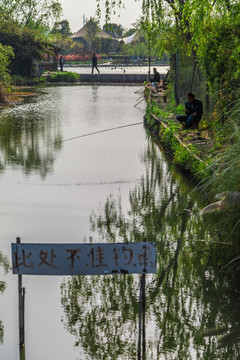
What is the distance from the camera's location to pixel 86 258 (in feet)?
18.9

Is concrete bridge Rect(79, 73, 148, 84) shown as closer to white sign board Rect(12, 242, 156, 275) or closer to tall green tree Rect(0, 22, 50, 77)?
tall green tree Rect(0, 22, 50, 77)

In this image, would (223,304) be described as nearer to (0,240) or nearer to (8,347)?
(8,347)

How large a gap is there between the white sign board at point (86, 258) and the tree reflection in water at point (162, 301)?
1.01 meters

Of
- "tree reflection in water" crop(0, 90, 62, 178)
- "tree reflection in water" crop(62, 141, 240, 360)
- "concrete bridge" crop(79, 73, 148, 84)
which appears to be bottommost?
"tree reflection in water" crop(62, 141, 240, 360)

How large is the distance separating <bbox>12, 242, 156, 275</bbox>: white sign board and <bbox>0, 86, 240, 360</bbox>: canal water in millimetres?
1011

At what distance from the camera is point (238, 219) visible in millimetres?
8156

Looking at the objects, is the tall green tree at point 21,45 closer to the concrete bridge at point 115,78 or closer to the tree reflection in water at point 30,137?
the concrete bridge at point 115,78

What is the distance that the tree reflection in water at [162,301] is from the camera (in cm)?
655

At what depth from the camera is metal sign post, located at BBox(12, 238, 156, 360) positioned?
5.75 m

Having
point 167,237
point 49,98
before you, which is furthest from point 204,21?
point 49,98

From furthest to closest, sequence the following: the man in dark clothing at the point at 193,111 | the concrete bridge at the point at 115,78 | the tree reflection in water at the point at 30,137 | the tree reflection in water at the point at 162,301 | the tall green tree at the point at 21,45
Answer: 1. the concrete bridge at the point at 115,78
2. the tall green tree at the point at 21,45
3. the man in dark clothing at the point at 193,111
4. the tree reflection in water at the point at 30,137
5. the tree reflection in water at the point at 162,301

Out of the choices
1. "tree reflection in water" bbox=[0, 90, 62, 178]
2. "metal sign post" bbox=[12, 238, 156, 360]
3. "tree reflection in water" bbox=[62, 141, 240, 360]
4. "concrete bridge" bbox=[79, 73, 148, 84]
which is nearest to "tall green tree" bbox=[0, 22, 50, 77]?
"concrete bridge" bbox=[79, 73, 148, 84]

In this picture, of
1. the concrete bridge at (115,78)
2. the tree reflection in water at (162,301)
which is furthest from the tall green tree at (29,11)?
the tree reflection in water at (162,301)

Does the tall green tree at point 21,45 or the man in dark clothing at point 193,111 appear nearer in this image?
the man in dark clothing at point 193,111
